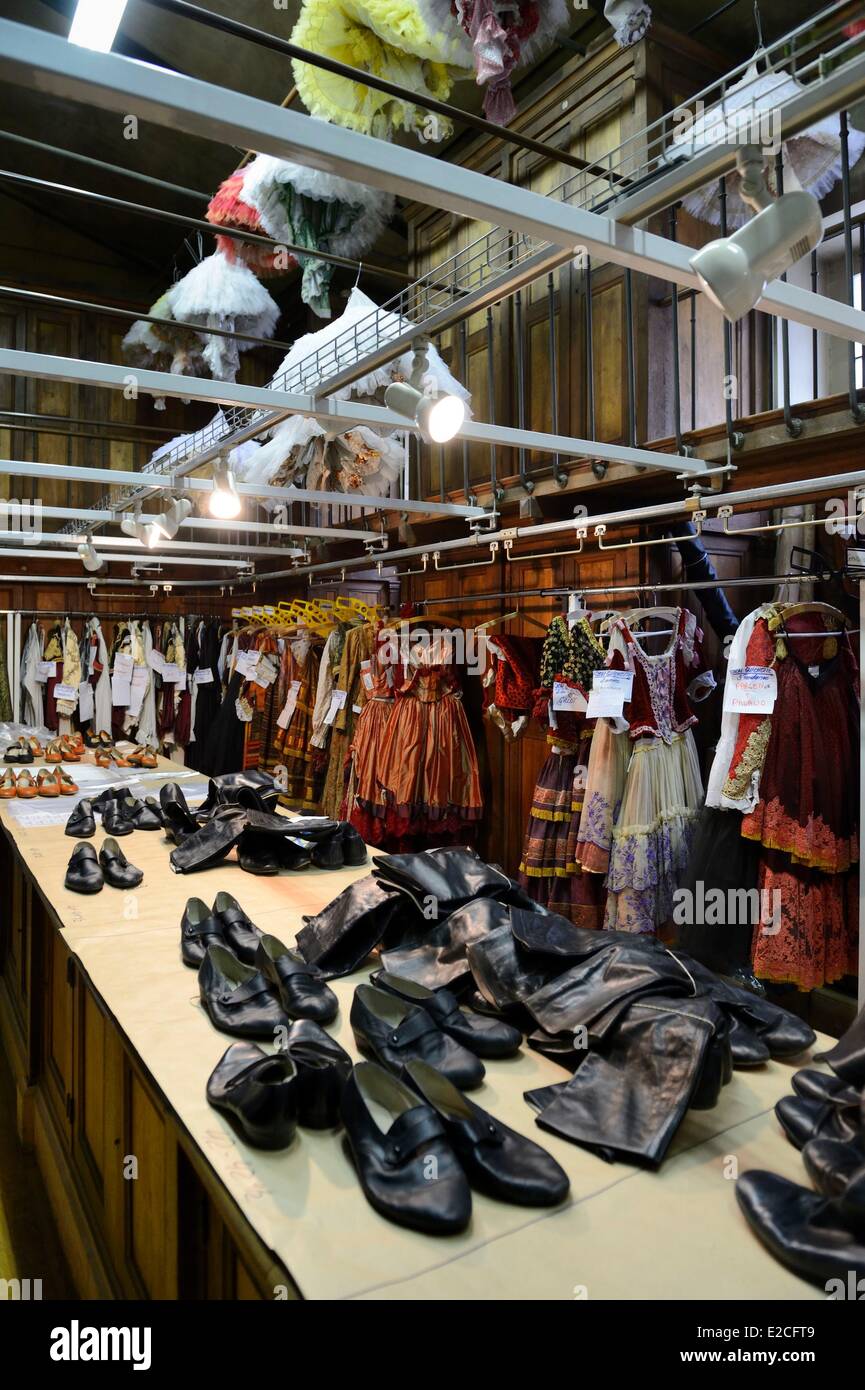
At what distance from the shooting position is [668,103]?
3.78 m

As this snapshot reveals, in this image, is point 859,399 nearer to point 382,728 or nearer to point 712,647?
point 712,647

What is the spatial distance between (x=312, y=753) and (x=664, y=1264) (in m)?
4.58

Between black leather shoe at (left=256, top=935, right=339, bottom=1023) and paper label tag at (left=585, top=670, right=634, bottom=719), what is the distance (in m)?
1.61

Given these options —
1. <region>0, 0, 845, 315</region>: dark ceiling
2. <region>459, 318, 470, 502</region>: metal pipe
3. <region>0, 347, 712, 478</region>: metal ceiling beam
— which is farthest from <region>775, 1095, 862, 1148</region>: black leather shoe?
<region>0, 0, 845, 315</region>: dark ceiling

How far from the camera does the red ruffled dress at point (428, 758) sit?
14.0 ft

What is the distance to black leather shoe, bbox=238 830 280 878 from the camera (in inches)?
104

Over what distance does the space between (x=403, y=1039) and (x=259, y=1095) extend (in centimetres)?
29

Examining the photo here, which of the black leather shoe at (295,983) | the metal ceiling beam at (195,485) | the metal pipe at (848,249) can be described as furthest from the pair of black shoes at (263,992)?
the metal pipe at (848,249)

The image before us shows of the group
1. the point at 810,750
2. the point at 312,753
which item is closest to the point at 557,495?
the point at 810,750

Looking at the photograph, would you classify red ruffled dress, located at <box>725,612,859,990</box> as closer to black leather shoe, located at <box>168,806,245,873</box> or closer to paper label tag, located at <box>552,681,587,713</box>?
paper label tag, located at <box>552,681,587,713</box>

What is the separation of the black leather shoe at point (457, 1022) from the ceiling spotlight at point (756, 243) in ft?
4.07

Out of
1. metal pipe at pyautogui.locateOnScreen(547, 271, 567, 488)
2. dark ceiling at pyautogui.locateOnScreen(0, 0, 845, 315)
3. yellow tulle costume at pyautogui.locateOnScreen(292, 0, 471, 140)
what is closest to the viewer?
yellow tulle costume at pyautogui.locateOnScreen(292, 0, 471, 140)

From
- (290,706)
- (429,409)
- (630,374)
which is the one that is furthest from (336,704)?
(429,409)

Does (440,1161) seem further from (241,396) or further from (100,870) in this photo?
(241,396)
